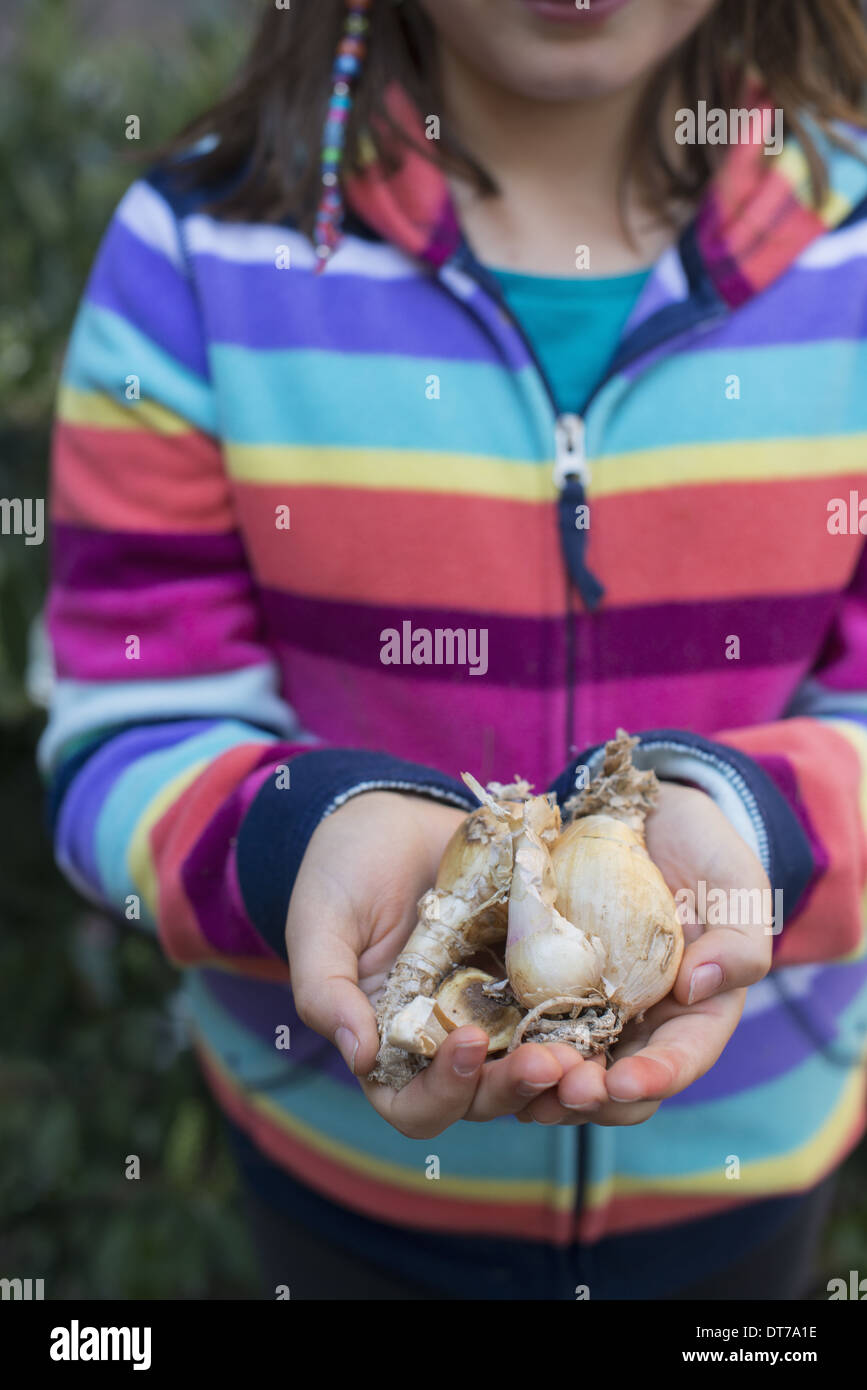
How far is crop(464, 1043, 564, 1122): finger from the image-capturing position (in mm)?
794

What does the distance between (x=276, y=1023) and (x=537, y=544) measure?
54cm

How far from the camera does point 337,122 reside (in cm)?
126

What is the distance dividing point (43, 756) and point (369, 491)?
0.44m

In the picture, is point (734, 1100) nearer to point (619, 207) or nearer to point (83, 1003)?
point (619, 207)

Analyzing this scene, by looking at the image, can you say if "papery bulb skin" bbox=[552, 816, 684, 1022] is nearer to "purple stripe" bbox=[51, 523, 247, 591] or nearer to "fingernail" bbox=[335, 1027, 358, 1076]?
"fingernail" bbox=[335, 1027, 358, 1076]

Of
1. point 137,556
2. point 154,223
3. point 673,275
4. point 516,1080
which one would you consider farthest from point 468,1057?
point 154,223

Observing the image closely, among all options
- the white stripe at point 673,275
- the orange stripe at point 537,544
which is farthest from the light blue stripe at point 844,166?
the orange stripe at point 537,544

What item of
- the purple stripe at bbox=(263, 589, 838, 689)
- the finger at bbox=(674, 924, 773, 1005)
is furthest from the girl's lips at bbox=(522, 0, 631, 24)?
the finger at bbox=(674, 924, 773, 1005)

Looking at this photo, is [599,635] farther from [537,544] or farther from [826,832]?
[826,832]

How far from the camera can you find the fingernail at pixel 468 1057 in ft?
2.58

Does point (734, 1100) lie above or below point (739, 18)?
below

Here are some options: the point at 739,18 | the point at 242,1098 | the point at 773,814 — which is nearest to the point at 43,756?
the point at 242,1098

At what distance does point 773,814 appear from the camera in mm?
1039

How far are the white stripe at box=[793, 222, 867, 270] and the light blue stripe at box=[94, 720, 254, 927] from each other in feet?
2.26
